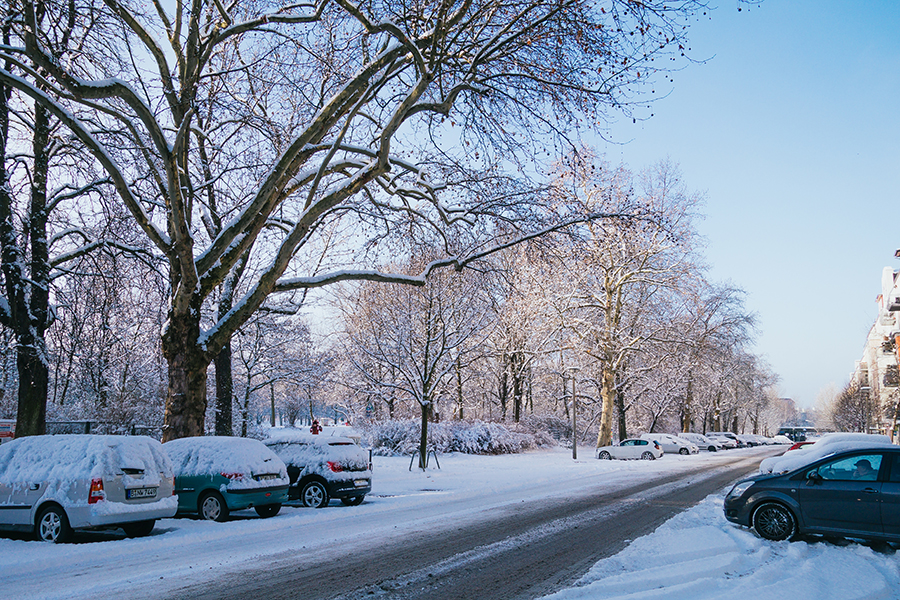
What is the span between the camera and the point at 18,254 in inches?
556

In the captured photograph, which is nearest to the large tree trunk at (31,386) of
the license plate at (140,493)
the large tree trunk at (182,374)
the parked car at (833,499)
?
the large tree trunk at (182,374)

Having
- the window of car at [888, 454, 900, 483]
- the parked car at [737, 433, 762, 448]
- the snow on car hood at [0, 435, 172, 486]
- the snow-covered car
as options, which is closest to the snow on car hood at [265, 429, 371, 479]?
the snow on car hood at [0, 435, 172, 486]

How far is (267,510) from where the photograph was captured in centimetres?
1162

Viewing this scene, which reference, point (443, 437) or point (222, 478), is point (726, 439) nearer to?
point (443, 437)

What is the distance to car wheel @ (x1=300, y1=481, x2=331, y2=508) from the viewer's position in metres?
13.1

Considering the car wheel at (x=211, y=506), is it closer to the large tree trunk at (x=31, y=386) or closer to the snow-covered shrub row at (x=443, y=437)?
the large tree trunk at (x=31, y=386)

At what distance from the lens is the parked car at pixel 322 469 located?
13.0 m

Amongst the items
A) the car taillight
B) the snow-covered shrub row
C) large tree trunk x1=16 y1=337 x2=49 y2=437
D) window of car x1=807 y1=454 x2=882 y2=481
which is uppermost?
large tree trunk x1=16 y1=337 x2=49 y2=437

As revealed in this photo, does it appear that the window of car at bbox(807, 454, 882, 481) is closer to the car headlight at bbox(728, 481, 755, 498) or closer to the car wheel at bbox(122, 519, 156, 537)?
the car headlight at bbox(728, 481, 755, 498)

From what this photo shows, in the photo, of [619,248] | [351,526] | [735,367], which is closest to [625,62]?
[351,526]

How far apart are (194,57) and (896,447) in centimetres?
1434

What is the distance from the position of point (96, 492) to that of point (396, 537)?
4.24m

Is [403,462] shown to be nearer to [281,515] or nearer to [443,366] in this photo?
[443,366]

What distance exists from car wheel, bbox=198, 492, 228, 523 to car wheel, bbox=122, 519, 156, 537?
59.7 inches
